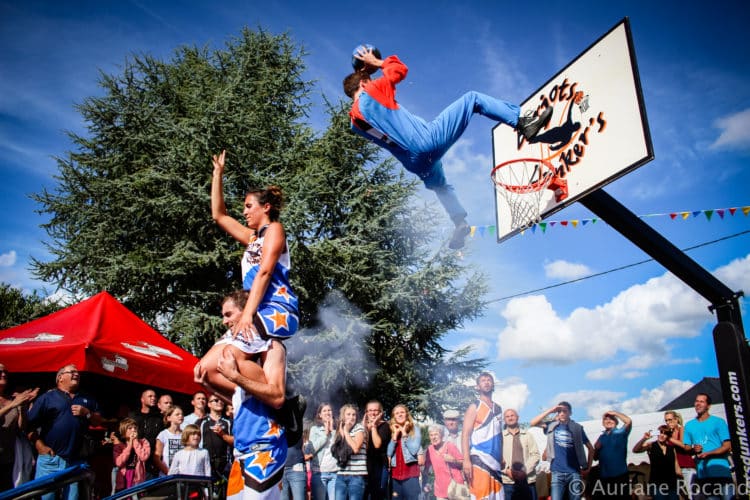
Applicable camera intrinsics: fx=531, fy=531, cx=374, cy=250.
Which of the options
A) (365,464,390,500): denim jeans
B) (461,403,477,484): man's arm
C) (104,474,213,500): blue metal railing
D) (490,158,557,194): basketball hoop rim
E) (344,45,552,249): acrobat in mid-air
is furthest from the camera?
(365,464,390,500): denim jeans

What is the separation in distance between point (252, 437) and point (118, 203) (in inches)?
524

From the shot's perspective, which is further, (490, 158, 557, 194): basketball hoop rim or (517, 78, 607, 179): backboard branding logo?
(490, 158, 557, 194): basketball hoop rim

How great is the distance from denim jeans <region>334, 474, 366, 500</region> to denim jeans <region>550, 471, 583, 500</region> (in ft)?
8.50

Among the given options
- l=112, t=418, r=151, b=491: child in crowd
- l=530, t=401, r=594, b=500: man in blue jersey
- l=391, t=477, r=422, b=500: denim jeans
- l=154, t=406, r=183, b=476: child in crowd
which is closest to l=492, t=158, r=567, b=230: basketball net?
l=530, t=401, r=594, b=500: man in blue jersey

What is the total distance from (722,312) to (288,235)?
1011cm

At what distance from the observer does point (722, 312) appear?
4.61 meters

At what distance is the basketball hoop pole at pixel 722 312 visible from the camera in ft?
13.9

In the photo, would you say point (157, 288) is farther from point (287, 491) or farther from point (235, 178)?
point (287, 491)

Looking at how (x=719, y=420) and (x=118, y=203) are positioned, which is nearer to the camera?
(x=719, y=420)

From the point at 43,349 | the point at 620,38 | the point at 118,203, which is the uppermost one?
the point at 118,203

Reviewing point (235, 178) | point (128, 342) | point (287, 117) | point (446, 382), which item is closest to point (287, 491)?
point (128, 342)

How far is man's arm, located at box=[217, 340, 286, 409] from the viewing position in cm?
282

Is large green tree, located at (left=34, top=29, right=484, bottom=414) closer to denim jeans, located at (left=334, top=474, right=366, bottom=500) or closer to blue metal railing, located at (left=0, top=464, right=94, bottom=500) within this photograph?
denim jeans, located at (left=334, top=474, right=366, bottom=500)

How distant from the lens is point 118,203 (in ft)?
47.5
